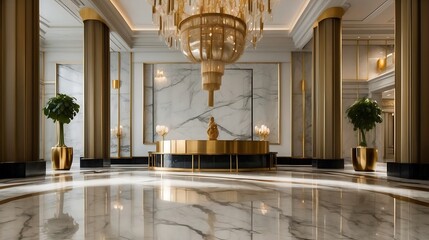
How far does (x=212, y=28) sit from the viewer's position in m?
5.86

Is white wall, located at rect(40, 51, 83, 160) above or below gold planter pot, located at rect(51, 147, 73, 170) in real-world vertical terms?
above

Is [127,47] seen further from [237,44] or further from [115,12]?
[237,44]

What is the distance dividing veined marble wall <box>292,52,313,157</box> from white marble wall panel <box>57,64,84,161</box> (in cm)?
630

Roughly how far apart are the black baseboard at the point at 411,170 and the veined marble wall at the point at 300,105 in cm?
534

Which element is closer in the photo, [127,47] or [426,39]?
[426,39]

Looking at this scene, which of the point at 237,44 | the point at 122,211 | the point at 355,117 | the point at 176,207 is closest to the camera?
the point at 122,211

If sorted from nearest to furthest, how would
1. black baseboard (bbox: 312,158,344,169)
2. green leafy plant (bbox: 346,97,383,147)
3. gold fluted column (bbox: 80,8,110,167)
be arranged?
1. green leafy plant (bbox: 346,97,383,147)
2. black baseboard (bbox: 312,158,344,169)
3. gold fluted column (bbox: 80,8,110,167)

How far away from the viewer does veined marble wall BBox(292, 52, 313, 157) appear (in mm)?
11016

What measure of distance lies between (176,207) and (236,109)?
8.43 meters

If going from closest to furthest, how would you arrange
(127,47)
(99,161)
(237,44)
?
(237,44), (99,161), (127,47)

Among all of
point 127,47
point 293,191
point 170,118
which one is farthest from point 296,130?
point 293,191

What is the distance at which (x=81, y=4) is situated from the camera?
7.65 meters

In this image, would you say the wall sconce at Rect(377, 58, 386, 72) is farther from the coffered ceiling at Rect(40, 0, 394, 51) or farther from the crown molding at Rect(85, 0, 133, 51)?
the crown molding at Rect(85, 0, 133, 51)

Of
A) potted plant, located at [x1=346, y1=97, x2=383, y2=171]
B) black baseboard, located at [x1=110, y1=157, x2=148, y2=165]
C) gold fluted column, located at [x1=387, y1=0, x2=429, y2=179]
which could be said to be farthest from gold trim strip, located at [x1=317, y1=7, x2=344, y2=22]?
black baseboard, located at [x1=110, y1=157, x2=148, y2=165]
